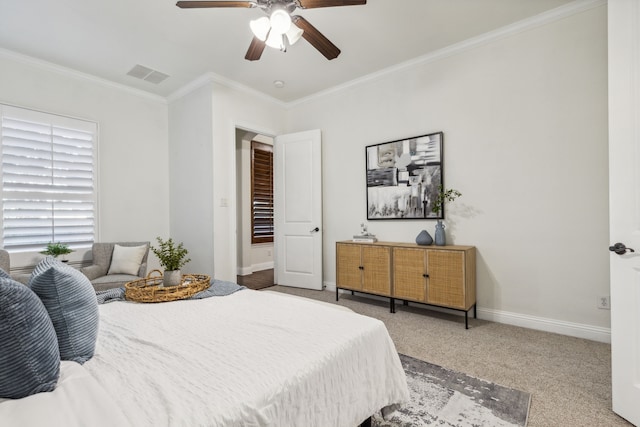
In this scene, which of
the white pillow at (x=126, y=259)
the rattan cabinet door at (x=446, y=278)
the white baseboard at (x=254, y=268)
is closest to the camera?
the rattan cabinet door at (x=446, y=278)


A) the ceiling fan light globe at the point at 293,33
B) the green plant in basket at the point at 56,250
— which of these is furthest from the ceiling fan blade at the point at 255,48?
the green plant in basket at the point at 56,250

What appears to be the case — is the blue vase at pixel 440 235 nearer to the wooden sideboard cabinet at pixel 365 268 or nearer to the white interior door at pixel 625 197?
the wooden sideboard cabinet at pixel 365 268

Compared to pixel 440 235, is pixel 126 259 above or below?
below

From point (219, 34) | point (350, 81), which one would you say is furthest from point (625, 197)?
point (219, 34)

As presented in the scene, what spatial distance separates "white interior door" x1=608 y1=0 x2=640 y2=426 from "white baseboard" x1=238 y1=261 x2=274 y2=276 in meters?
5.09

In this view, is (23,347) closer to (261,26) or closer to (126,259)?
(261,26)

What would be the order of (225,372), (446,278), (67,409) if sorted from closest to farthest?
(67,409) → (225,372) → (446,278)

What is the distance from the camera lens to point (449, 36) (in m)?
3.07

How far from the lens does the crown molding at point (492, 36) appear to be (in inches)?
102

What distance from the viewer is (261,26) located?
7.12 ft

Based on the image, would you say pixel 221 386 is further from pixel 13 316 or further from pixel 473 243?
pixel 473 243

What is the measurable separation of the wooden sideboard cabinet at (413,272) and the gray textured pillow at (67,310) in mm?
2708

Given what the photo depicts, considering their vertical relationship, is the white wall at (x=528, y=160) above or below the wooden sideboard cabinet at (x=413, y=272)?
above

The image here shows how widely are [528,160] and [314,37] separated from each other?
223cm
